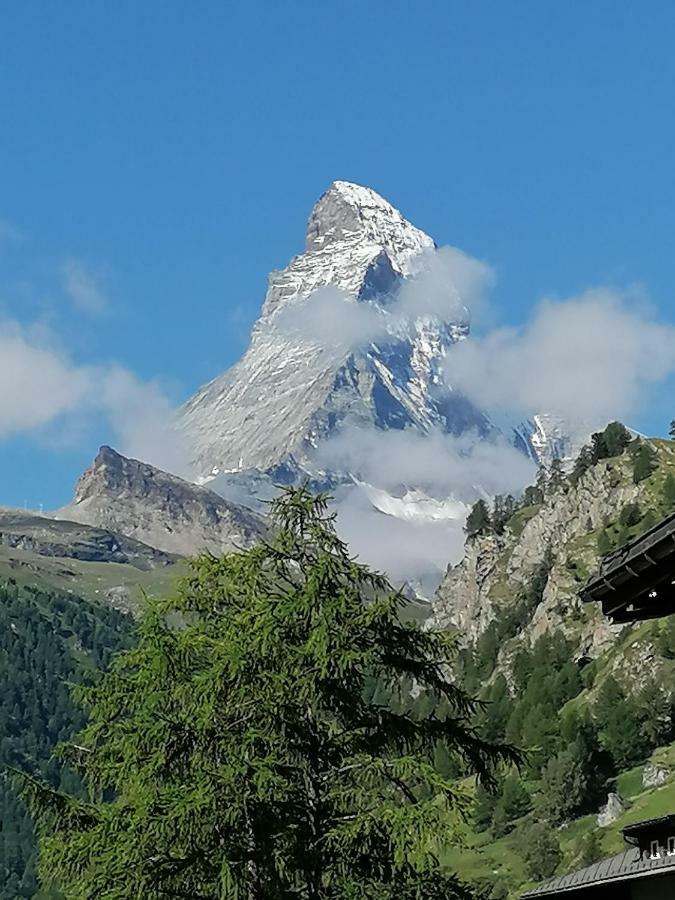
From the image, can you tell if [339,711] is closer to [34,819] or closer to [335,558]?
[335,558]

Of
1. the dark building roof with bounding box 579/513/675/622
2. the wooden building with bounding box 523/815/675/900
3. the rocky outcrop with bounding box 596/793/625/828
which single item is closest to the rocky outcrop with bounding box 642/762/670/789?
the rocky outcrop with bounding box 596/793/625/828

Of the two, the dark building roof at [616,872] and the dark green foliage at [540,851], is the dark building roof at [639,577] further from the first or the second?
the dark green foliage at [540,851]

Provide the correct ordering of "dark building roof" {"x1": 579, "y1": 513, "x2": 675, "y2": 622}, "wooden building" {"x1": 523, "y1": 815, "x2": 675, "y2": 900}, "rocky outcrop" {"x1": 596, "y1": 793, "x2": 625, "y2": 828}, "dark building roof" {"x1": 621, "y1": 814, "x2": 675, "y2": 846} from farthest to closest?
"rocky outcrop" {"x1": 596, "y1": 793, "x2": 625, "y2": 828}
"dark building roof" {"x1": 621, "y1": 814, "x2": 675, "y2": 846}
"wooden building" {"x1": 523, "y1": 815, "x2": 675, "y2": 900}
"dark building roof" {"x1": 579, "y1": 513, "x2": 675, "y2": 622}

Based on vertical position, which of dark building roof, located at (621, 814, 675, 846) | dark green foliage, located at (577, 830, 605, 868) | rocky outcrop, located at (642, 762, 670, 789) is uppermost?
rocky outcrop, located at (642, 762, 670, 789)

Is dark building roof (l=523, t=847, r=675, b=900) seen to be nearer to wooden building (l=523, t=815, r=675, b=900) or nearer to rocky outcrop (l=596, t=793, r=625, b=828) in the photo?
wooden building (l=523, t=815, r=675, b=900)

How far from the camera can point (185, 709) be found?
84.8 feet

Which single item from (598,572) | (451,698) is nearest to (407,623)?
(451,698)

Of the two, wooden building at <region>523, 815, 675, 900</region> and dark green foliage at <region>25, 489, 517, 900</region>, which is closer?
wooden building at <region>523, 815, 675, 900</region>

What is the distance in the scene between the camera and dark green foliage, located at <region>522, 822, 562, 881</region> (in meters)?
176

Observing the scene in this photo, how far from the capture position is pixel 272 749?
1000 inches

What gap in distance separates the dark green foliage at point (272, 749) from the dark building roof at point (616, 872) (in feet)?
7.64

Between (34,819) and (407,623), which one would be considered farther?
(407,623)

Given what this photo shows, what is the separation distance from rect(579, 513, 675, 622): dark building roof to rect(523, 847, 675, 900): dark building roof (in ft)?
14.3

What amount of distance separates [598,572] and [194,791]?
1181cm
